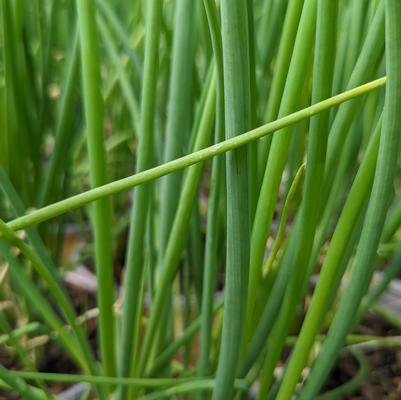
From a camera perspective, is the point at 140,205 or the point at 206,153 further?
the point at 140,205

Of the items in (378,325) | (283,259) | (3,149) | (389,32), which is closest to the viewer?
(389,32)

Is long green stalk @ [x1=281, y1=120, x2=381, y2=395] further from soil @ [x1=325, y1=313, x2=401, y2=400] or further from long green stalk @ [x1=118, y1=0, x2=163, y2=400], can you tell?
soil @ [x1=325, y1=313, x2=401, y2=400]

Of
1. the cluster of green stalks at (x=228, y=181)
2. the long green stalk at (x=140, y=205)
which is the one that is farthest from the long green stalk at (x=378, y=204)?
the long green stalk at (x=140, y=205)

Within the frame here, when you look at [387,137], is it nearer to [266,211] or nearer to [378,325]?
[266,211]

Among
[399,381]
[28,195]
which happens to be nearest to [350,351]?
[399,381]

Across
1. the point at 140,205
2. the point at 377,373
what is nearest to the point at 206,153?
the point at 140,205

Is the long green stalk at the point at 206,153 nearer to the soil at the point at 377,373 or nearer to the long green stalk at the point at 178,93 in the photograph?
the long green stalk at the point at 178,93

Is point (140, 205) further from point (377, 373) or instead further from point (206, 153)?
point (377, 373)
